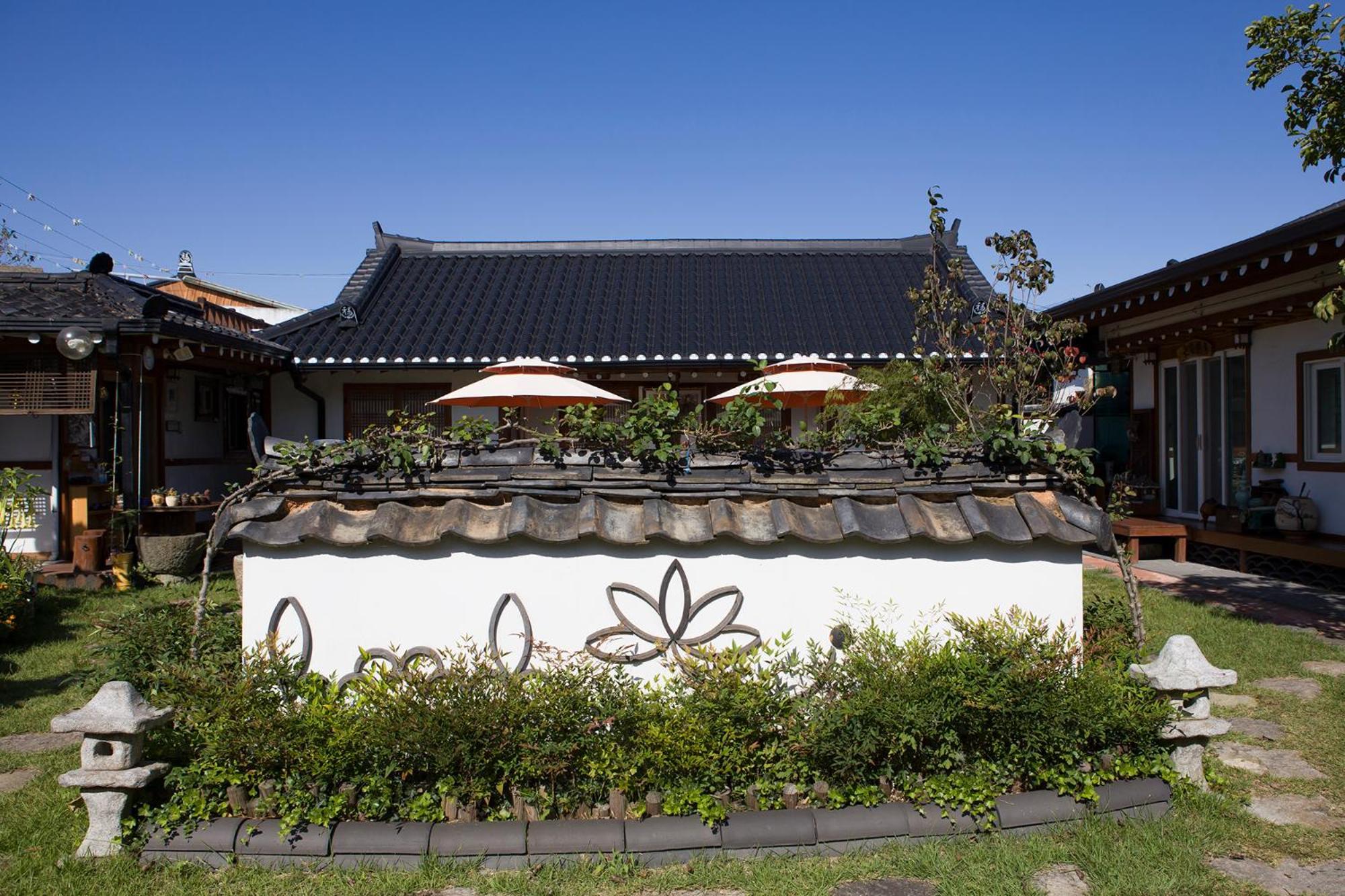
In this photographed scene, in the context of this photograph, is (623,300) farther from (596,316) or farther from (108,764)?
(108,764)

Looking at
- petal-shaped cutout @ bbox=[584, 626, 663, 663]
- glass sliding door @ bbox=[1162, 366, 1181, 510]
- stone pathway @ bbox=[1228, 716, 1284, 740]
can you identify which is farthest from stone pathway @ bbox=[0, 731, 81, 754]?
glass sliding door @ bbox=[1162, 366, 1181, 510]

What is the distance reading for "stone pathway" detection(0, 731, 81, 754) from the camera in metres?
4.94

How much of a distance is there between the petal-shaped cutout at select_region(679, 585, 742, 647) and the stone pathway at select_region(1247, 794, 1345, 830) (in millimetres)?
2525

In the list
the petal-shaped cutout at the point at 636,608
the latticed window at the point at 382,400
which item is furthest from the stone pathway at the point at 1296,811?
the latticed window at the point at 382,400

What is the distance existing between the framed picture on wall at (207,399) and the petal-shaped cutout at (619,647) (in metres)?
10.5

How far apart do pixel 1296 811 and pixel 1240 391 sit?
8535 mm

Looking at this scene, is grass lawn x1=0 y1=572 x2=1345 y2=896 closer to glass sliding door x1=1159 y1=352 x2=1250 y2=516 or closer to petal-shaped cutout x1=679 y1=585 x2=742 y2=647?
petal-shaped cutout x1=679 y1=585 x2=742 y2=647

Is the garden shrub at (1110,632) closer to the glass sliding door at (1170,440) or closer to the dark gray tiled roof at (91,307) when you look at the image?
the glass sliding door at (1170,440)

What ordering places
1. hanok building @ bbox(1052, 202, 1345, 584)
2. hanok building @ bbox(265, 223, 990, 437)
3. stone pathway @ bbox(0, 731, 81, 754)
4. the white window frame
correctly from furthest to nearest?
hanok building @ bbox(265, 223, 990, 437)
the white window frame
hanok building @ bbox(1052, 202, 1345, 584)
stone pathway @ bbox(0, 731, 81, 754)

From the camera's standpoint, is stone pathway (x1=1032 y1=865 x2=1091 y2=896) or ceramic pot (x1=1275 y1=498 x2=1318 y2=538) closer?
stone pathway (x1=1032 y1=865 x2=1091 y2=896)

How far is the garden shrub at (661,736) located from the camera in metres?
3.54

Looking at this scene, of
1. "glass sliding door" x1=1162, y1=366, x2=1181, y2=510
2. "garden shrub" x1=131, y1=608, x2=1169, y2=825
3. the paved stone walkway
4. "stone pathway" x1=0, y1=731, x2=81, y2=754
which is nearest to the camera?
"garden shrub" x1=131, y1=608, x2=1169, y2=825

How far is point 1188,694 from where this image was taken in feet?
12.8

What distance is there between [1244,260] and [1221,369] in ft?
9.90
